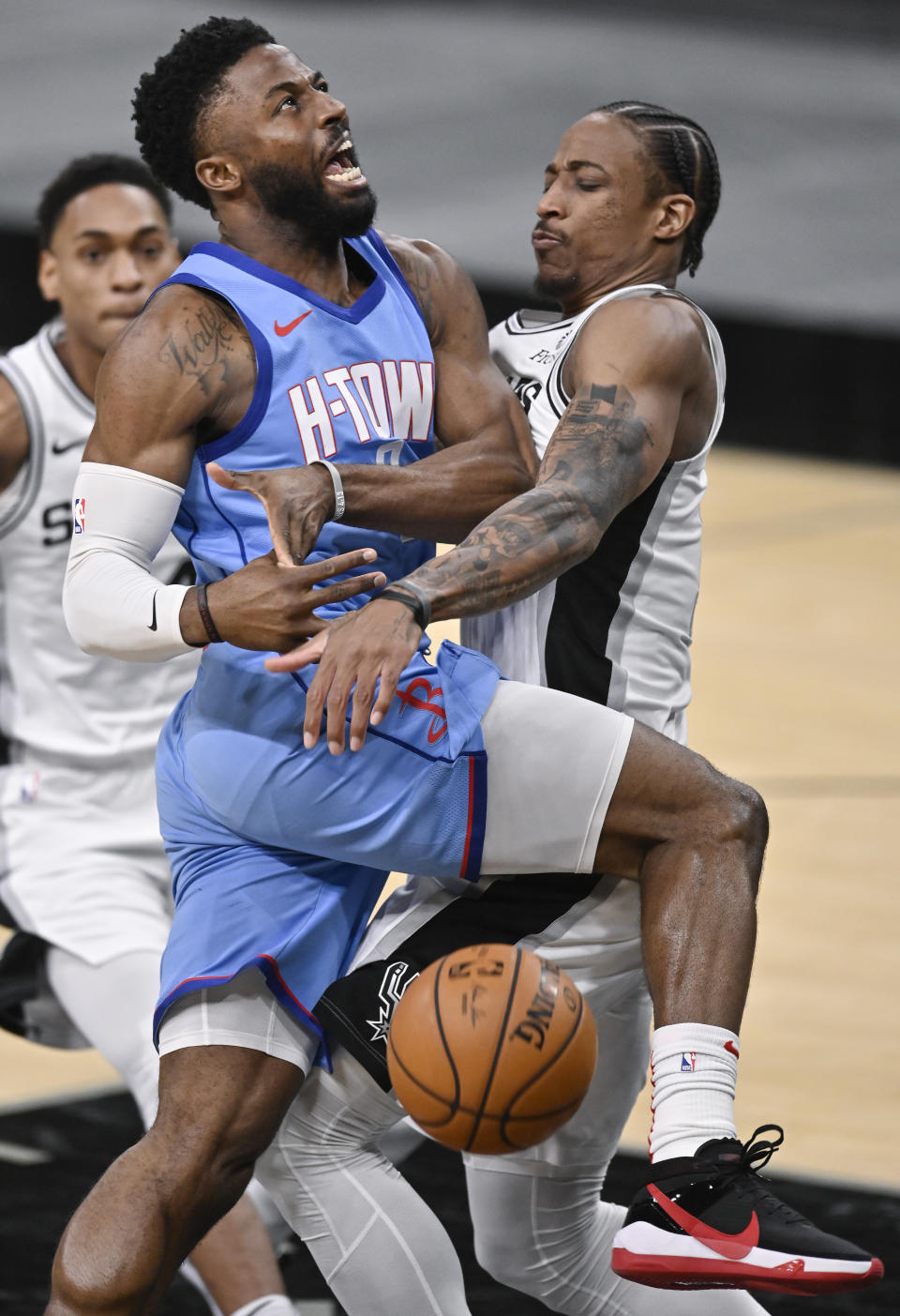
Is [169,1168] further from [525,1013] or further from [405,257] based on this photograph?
[405,257]

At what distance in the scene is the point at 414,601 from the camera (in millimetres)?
3178

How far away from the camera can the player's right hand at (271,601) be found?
3162 mm

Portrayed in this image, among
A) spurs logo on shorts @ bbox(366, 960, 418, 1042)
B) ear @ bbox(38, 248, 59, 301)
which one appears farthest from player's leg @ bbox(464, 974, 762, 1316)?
ear @ bbox(38, 248, 59, 301)

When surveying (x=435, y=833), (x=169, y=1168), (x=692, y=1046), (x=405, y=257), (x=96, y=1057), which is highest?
(x=405, y=257)

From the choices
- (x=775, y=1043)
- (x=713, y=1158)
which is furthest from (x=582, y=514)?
(x=775, y=1043)

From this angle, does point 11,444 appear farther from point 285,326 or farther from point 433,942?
point 433,942

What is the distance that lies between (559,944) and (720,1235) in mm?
670

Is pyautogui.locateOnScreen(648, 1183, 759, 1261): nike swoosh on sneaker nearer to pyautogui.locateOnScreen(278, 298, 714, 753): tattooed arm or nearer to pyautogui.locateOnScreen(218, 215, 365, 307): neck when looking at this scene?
pyautogui.locateOnScreen(278, 298, 714, 753): tattooed arm

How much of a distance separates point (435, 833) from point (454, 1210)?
1770 mm

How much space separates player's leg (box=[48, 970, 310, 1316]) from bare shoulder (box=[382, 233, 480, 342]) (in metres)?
1.15

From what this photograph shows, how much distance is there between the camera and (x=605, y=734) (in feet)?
11.1

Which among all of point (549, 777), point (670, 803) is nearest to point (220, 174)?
point (549, 777)

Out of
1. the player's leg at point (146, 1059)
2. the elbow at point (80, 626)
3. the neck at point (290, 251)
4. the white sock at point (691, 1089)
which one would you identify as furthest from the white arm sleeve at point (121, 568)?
the player's leg at point (146, 1059)

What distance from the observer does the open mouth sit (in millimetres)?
3562
